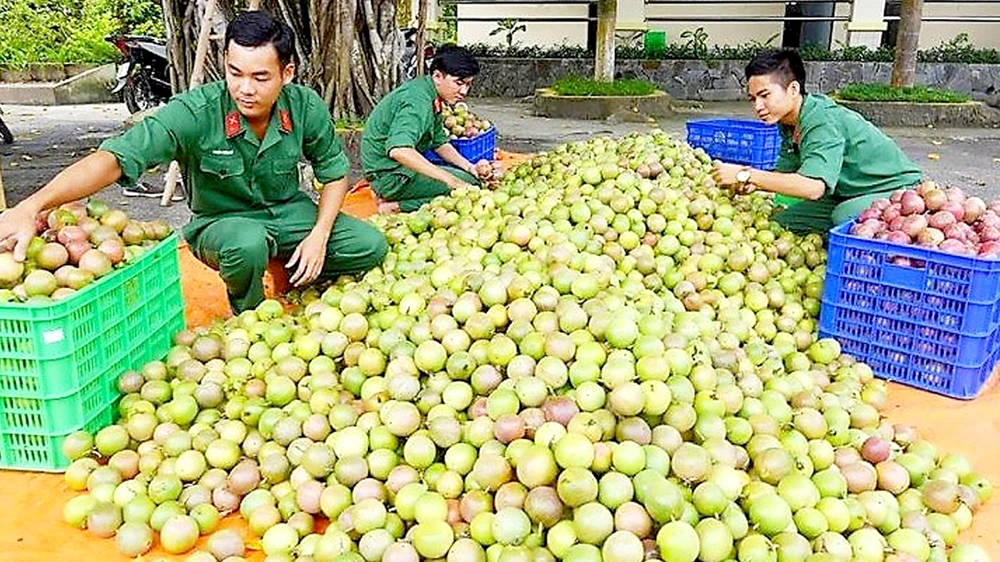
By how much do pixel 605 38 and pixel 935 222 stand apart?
908 centimetres

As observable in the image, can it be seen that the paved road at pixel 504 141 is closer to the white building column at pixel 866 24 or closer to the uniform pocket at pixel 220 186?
the uniform pocket at pixel 220 186

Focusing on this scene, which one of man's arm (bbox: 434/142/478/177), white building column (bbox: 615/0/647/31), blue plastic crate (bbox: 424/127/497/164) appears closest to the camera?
man's arm (bbox: 434/142/478/177)

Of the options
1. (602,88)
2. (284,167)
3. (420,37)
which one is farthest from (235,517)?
(602,88)

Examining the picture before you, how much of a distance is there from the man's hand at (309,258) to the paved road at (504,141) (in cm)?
233

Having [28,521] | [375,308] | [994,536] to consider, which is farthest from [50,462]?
[994,536]

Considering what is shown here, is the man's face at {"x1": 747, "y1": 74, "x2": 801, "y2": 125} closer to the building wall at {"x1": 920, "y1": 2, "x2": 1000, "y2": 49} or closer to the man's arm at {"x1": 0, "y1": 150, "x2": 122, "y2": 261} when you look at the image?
the man's arm at {"x1": 0, "y1": 150, "x2": 122, "y2": 261}

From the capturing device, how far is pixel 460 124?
648cm

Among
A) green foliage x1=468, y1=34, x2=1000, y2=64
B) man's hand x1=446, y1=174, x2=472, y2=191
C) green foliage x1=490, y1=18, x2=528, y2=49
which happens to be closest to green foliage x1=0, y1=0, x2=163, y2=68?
green foliage x1=490, y1=18, x2=528, y2=49

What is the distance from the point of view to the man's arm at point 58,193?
8.20 feet

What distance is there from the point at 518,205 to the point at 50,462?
6.59 feet

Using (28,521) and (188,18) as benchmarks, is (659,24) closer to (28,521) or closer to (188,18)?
(188,18)

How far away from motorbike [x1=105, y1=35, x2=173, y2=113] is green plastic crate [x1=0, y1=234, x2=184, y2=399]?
24.1 feet

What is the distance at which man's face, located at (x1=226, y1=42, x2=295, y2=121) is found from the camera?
3.06 m

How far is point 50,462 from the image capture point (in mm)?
2568
